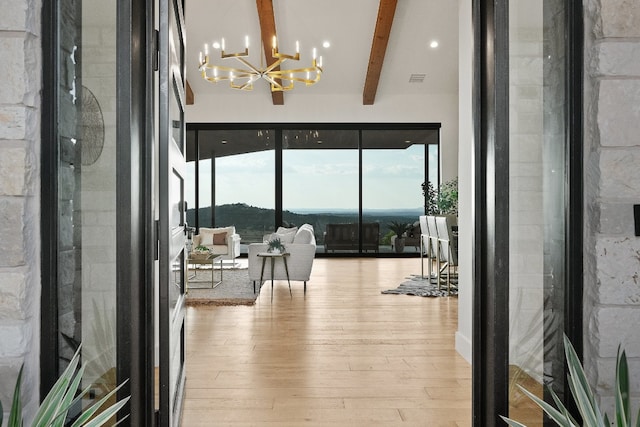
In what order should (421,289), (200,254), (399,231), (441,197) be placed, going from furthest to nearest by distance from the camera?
(399,231) → (441,197) → (200,254) → (421,289)

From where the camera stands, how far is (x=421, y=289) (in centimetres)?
649

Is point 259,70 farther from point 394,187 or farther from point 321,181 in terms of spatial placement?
point 394,187

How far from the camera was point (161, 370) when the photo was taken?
190cm

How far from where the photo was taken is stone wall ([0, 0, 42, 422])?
4.35 ft

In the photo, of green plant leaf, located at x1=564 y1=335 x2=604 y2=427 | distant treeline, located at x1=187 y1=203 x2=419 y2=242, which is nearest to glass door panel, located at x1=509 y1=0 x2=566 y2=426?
green plant leaf, located at x1=564 y1=335 x2=604 y2=427

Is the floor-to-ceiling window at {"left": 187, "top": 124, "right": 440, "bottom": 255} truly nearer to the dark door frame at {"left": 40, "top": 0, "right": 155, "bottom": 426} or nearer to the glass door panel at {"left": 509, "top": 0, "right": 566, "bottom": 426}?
the dark door frame at {"left": 40, "top": 0, "right": 155, "bottom": 426}

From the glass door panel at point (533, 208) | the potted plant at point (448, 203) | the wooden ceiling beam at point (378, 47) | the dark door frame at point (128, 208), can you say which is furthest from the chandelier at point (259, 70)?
the glass door panel at point (533, 208)

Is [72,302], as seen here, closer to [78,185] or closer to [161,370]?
[78,185]

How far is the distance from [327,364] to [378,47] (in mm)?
6152

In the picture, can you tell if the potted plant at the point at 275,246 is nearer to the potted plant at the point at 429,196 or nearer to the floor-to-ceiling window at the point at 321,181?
the floor-to-ceiling window at the point at 321,181

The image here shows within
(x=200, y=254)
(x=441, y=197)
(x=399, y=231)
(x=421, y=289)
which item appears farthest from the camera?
(x=399, y=231)

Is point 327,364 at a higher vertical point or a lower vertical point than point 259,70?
lower

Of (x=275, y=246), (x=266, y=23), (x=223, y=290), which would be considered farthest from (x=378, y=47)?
(x=223, y=290)

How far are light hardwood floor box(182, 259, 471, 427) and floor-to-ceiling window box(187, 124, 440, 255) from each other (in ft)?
16.3
